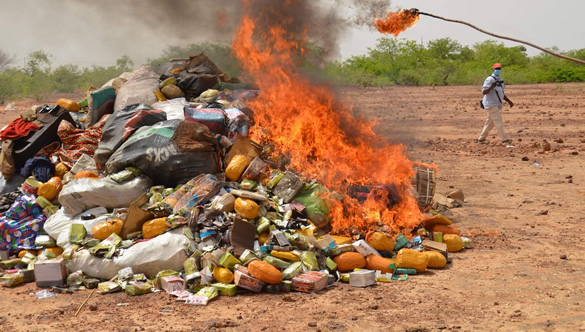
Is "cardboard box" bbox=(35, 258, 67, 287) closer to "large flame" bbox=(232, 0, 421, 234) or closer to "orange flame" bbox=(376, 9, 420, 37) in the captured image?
"large flame" bbox=(232, 0, 421, 234)

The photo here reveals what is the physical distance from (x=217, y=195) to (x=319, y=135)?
172 cm

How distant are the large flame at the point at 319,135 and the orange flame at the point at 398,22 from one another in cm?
137

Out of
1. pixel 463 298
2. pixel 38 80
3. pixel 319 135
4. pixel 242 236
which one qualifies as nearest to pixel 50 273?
pixel 242 236

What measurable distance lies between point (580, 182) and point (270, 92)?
501 cm

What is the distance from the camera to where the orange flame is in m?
5.87

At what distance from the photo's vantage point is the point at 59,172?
6910 mm

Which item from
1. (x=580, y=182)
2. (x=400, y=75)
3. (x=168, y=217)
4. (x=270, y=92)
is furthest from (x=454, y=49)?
(x=168, y=217)

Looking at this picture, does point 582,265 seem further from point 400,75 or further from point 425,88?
point 400,75

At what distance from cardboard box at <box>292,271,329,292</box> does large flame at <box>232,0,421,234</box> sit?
1.09m

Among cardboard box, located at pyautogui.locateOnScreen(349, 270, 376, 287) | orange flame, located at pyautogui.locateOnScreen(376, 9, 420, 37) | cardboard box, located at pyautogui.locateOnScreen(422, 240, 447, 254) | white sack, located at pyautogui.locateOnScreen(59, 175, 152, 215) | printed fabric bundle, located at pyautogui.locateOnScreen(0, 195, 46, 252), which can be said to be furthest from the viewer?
printed fabric bundle, located at pyautogui.locateOnScreen(0, 195, 46, 252)

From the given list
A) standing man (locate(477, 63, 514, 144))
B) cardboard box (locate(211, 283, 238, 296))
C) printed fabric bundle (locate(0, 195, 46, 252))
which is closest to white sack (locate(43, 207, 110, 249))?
printed fabric bundle (locate(0, 195, 46, 252))

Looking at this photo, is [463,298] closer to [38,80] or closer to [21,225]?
[21,225]

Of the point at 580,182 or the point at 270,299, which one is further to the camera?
the point at 580,182

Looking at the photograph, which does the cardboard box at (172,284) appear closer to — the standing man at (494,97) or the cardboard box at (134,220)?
the cardboard box at (134,220)
